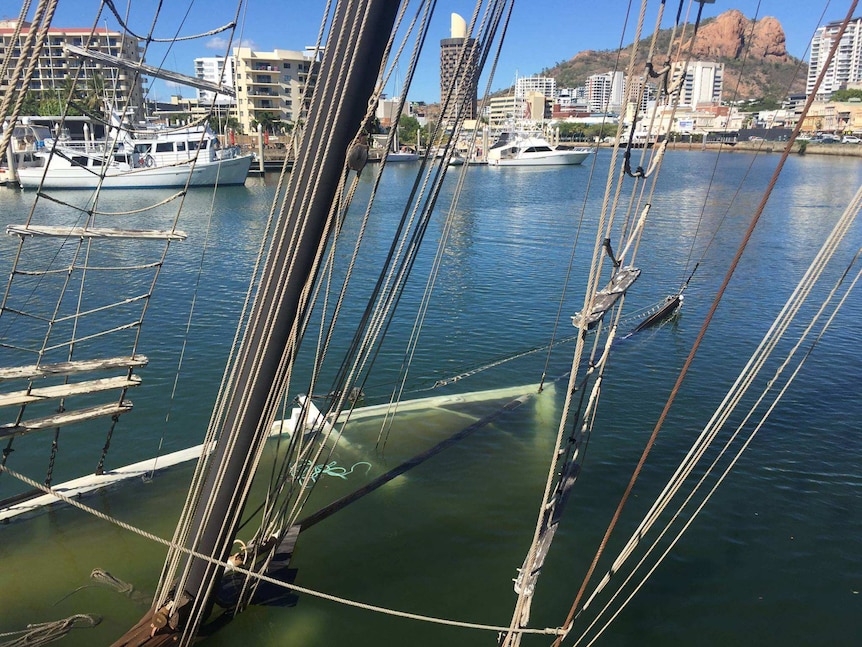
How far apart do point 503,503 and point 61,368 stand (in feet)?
23.9

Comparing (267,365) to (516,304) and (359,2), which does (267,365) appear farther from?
(516,304)

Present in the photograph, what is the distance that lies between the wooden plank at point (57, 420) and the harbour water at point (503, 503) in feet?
6.54

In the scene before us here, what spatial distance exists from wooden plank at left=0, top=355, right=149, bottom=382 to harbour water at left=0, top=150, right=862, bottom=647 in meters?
2.73

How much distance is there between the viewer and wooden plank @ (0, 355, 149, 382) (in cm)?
742

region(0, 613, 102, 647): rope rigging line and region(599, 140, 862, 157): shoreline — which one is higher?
region(599, 140, 862, 157): shoreline

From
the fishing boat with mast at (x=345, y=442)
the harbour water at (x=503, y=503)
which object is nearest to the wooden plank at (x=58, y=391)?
the fishing boat with mast at (x=345, y=442)

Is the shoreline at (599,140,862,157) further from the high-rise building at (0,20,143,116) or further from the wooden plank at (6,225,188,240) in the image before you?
the wooden plank at (6,225,188,240)

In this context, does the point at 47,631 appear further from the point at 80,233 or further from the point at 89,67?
the point at 89,67

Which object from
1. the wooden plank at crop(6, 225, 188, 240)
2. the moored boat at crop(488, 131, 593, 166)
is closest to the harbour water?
the wooden plank at crop(6, 225, 188, 240)

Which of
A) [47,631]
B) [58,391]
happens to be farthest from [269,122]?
[47,631]

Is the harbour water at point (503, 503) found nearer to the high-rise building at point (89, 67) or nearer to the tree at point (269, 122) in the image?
the high-rise building at point (89, 67)

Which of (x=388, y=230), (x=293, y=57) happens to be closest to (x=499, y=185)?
(x=388, y=230)

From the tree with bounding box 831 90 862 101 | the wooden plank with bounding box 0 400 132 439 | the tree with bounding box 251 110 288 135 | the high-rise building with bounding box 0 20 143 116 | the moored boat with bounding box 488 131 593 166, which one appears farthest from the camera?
the tree with bounding box 831 90 862 101

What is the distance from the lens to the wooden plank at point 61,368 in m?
7.42
